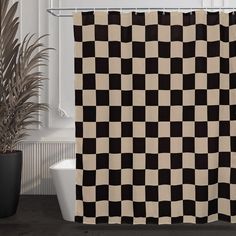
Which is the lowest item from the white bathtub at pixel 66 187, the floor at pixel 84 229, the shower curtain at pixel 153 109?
the floor at pixel 84 229

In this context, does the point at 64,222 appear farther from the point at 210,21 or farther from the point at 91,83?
the point at 210,21

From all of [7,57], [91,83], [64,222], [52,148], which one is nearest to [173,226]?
[64,222]

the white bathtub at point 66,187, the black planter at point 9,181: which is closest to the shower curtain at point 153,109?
the white bathtub at point 66,187

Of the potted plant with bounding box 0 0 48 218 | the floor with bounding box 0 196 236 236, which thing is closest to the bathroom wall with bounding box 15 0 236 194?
the potted plant with bounding box 0 0 48 218

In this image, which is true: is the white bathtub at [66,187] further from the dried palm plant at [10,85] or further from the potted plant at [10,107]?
the dried palm plant at [10,85]

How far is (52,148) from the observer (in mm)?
3045

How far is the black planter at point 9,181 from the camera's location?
2.42 metres

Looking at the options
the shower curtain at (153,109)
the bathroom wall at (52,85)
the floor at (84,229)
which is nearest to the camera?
the shower curtain at (153,109)

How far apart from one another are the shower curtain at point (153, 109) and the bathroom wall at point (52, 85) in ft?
3.44

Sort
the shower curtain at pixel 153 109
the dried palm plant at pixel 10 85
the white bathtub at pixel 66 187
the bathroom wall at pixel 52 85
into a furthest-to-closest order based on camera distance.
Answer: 1. the bathroom wall at pixel 52 85
2. the dried palm plant at pixel 10 85
3. the white bathtub at pixel 66 187
4. the shower curtain at pixel 153 109

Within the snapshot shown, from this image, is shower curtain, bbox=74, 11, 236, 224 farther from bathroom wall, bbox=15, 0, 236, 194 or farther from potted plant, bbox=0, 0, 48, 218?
bathroom wall, bbox=15, 0, 236, 194

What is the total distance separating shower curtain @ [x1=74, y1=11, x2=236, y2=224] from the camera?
202cm

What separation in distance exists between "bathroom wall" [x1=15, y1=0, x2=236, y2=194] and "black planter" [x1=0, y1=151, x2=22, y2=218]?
0.54 m

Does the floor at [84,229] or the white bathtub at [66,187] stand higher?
the white bathtub at [66,187]
